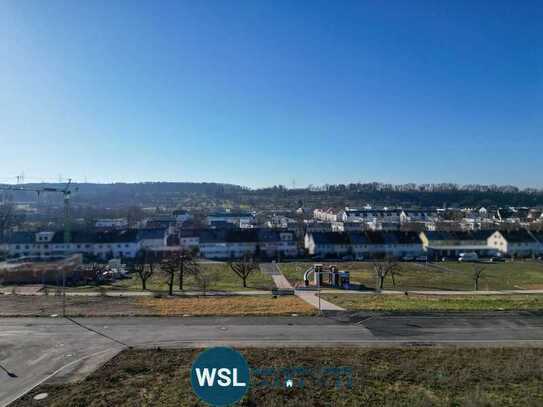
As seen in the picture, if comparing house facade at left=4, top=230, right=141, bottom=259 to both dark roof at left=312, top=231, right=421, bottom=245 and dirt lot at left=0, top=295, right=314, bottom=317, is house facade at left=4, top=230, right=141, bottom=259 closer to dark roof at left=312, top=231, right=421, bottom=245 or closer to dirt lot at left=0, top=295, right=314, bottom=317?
dirt lot at left=0, top=295, right=314, bottom=317

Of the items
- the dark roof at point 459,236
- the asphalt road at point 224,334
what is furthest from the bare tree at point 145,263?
the dark roof at point 459,236

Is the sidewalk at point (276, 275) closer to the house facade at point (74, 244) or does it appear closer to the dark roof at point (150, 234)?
the dark roof at point (150, 234)

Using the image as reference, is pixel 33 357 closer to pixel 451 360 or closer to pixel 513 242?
pixel 451 360

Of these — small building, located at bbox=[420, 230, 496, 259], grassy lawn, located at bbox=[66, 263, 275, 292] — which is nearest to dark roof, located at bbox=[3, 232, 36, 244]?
grassy lawn, located at bbox=[66, 263, 275, 292]

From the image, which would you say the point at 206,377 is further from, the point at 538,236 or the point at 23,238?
the point at 538,236

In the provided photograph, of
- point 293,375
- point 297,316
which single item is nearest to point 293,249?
point 297,316
